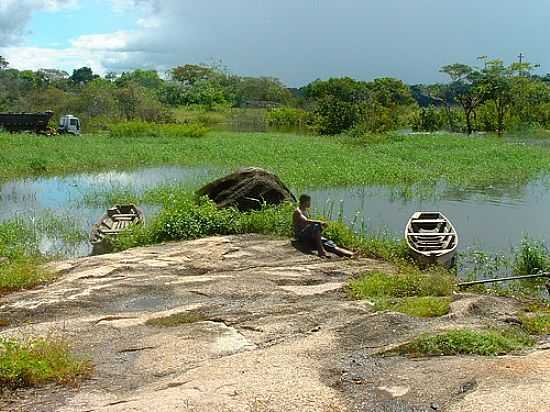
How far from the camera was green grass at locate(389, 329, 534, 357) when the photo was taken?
5.99 metres

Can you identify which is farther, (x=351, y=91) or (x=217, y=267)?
(x=351, y=91)

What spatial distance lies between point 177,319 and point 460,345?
3.03 metres

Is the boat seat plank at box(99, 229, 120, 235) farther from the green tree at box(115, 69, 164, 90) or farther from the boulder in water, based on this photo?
the green tree at box(115, 69, 164, 90)

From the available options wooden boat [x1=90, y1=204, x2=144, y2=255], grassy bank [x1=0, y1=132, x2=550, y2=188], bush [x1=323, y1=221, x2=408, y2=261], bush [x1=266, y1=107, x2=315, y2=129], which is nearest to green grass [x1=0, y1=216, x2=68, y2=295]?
wooden boat [x1=90, y1=204, x2=144, y2=255]

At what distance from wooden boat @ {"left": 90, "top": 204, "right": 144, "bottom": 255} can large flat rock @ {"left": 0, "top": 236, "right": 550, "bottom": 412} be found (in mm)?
1706

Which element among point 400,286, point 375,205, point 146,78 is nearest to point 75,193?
point 375,205

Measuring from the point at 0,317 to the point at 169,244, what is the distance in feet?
13.6

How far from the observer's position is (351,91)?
57.0 metres

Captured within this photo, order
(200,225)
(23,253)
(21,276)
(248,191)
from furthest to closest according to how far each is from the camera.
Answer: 1. (248,191)
2. (200,225)
3. (23,253)
4. (21,276)

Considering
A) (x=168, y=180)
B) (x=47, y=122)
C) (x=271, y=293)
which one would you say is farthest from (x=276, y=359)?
(x=47, y=122)

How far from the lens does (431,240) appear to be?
1166cm

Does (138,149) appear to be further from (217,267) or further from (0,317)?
(0,317)

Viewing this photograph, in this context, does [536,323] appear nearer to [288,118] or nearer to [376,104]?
[376,104]

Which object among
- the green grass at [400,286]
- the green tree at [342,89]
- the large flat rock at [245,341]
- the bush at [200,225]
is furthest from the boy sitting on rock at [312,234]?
the green tree at [342,89]
